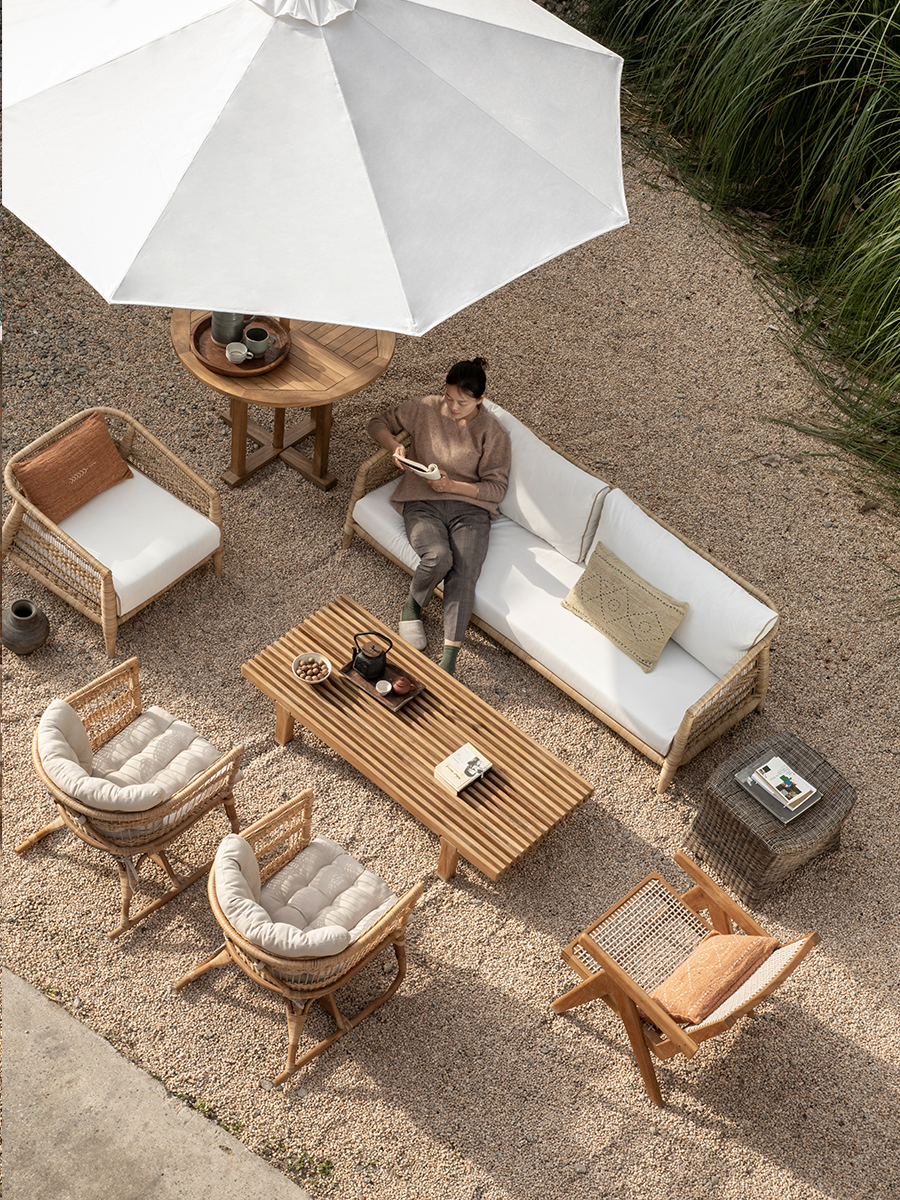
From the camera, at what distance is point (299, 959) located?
4254 millimetres

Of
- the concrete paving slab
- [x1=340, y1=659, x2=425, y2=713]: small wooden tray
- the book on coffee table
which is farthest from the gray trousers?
the concrete paving slab

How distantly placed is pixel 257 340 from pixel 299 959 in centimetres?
351

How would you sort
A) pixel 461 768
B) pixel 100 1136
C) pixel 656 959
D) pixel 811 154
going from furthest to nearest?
pixel 811 154 → pixel 461 768 → pixel 656 959 → pixel 100 1136

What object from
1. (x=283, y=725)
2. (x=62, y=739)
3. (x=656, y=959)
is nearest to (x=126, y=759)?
(x=62, y=739)

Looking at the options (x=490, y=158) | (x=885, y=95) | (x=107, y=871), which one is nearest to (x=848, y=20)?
(x=885, y=95)

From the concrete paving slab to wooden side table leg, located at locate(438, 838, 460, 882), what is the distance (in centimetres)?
146

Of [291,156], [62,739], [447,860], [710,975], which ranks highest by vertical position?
[291,156]

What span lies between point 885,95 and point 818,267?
1.24 m

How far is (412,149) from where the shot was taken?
4871 millimetres

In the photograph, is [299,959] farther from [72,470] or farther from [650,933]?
[72,470]

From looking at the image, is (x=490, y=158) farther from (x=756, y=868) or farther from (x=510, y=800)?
(x=756, y=868)

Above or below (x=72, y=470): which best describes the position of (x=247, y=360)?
above

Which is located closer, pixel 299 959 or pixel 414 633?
pixel 299 959

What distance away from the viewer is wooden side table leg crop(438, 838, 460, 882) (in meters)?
5.25
